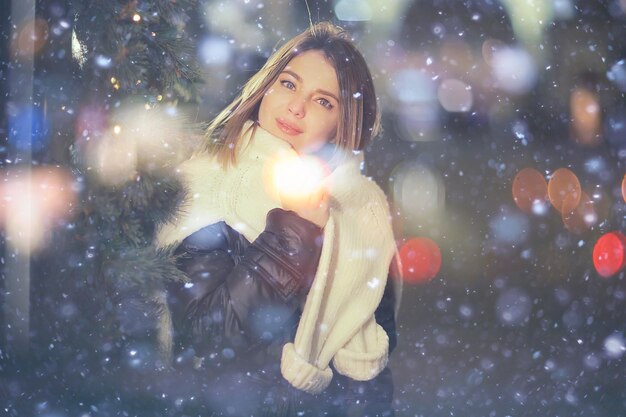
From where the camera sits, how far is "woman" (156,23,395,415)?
1085mm

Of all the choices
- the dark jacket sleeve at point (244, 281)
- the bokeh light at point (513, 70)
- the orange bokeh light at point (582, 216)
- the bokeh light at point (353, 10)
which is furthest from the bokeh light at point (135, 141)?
the orange bokeh light at point (582, 216)

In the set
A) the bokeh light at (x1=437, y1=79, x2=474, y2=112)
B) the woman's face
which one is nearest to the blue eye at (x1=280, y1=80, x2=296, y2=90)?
the woman's face

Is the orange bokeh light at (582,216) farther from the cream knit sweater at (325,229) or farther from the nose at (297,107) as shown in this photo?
the nose at (297,107)

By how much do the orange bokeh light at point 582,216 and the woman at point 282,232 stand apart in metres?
0.29

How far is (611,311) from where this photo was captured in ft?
4.19

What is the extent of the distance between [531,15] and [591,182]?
0.28m

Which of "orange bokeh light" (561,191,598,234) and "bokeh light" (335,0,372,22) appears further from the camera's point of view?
"orange bokeh light" (561,191,598,234)

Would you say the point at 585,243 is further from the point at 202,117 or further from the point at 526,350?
the point at 202,117

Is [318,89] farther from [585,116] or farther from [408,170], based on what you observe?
[585,116]

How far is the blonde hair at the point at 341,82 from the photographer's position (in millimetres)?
1087

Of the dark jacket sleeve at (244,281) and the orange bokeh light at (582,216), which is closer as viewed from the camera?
the dark jacket sleeve at (244,281)

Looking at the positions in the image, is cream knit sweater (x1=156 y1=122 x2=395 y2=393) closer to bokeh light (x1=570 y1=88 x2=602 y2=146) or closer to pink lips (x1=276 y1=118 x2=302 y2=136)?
pink lips (x1=276 y1=118 x2=302 y2=136)

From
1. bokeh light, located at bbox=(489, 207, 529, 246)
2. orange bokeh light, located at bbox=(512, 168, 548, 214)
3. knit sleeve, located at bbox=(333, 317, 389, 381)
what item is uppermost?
orange bokeh light, located at bbox=(512, 168, 548, 214)

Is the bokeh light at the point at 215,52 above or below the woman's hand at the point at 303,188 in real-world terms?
above
